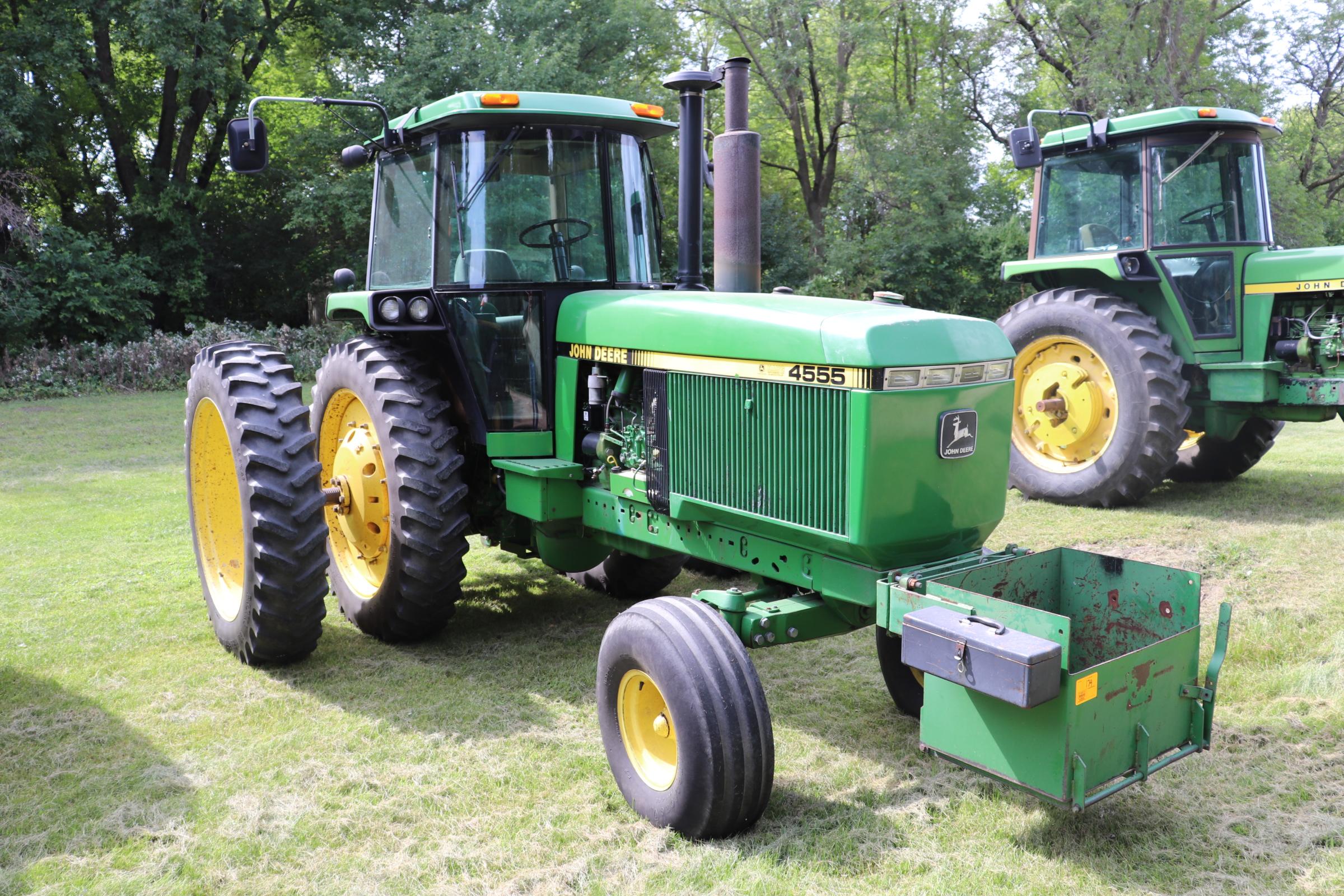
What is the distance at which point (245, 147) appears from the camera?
4.42m

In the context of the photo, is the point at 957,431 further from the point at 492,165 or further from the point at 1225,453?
the point at 1225,453

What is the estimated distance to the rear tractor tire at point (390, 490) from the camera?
4.43 metres

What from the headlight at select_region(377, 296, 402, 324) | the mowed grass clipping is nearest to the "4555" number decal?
the mowed grass clipping

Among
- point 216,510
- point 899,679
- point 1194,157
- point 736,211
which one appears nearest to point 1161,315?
point 1194,157

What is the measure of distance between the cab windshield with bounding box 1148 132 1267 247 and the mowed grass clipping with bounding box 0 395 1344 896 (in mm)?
2596

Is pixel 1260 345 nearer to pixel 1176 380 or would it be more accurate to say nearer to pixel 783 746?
pixel 1176 380

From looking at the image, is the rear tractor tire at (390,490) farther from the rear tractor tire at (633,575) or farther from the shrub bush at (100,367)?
the shrub bush at (100,367)

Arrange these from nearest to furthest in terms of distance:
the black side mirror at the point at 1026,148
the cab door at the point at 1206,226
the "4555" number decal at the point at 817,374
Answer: the "4555" number decal at the point at 817,374 < the cab door at the point at 1206,226 < the black side mirror at the point at 1026,148

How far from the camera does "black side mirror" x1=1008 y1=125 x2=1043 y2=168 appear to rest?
7.67 m

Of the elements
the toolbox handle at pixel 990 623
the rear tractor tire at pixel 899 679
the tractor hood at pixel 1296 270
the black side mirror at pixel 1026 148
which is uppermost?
the black side mirror at pixel 1026 148

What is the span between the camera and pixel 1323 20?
22.6m

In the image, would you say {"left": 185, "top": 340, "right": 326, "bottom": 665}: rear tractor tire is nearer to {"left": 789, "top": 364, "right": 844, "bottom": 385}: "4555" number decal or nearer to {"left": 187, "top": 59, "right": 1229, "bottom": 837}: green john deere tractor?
{"left": 187, "top": 59, "right": 1229, "bottom": 837}: green john deere tractor

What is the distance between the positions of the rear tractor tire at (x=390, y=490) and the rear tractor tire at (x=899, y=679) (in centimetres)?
180

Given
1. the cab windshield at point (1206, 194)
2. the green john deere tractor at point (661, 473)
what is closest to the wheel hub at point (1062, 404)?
the cab windshield at point (1206, 194)
